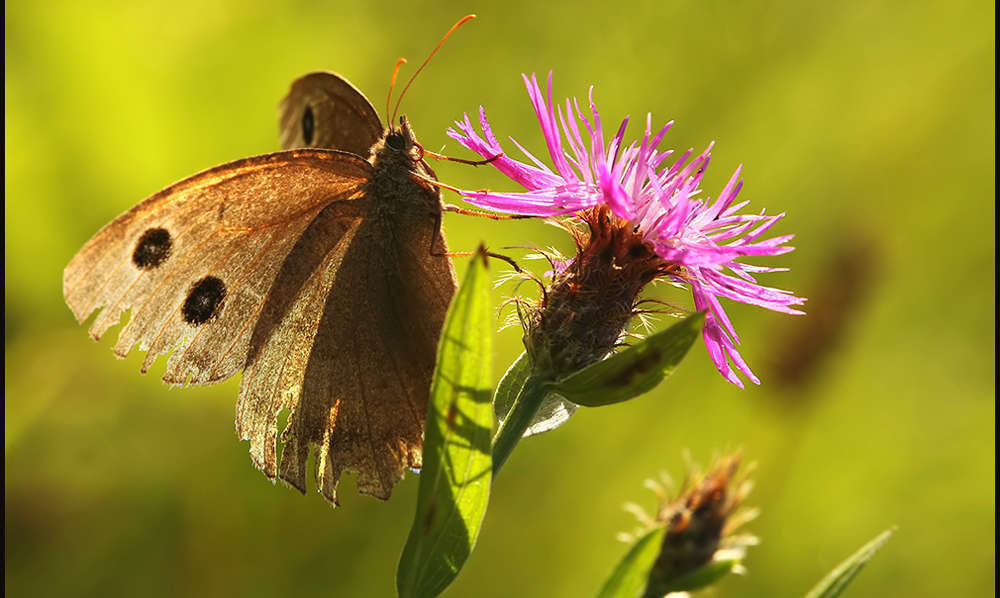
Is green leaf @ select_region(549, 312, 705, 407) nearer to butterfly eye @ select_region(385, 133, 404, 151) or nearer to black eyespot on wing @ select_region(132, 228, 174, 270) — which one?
butterfly eye @ select_region(385, 133, 404, 151)

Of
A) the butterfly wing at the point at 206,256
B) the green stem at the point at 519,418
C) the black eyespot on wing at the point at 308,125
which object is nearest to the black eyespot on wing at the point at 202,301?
the butterfly wing at the point at 206,256

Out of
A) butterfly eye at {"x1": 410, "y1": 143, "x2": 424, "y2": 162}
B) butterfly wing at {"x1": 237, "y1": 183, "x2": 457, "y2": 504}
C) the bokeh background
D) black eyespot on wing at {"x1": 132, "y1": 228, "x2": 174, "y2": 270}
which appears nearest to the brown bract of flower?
butterfly wing at {"x1": 237, "y1": 183, "x2": 457, "y2": 504}

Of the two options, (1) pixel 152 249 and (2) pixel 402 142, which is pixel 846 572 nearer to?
(2) pixel 402 142

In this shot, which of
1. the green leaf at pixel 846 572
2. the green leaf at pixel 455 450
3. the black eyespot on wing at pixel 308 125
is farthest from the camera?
the black eyespot on wing at pixel 308 125

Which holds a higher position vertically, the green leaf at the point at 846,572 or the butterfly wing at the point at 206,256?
the butterfly wing at the point at 206,256

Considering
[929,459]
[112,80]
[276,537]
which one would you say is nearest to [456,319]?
[276,537]

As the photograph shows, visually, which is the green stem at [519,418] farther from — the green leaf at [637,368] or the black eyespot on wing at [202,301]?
the black eyespot on wing at [202,301]

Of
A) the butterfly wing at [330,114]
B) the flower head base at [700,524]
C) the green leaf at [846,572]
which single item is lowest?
the green leaf at [846,572]

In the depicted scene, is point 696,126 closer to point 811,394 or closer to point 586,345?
point 811,394
